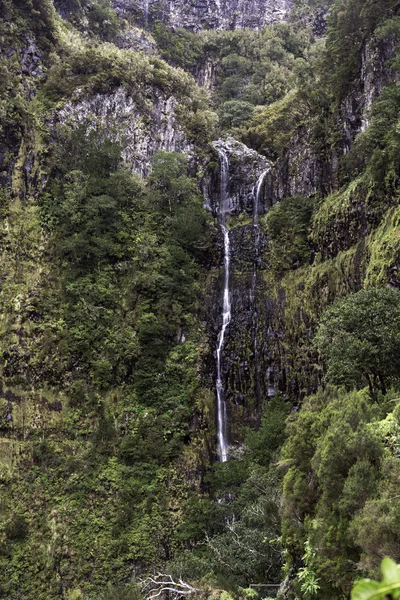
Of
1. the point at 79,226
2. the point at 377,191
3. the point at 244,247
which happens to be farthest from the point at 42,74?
the point at 377,191

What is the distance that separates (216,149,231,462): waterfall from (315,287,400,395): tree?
7662 millimetres

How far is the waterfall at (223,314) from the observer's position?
54.9 ft

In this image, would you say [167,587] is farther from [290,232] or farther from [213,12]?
[213,12]

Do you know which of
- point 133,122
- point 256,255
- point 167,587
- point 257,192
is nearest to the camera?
point 167,587

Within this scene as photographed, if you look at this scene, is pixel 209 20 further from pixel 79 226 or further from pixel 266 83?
pixel 79 226

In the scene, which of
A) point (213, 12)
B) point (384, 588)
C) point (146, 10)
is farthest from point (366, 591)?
point (213, 12)

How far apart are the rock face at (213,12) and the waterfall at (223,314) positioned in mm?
21911

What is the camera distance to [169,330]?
59.2 ft

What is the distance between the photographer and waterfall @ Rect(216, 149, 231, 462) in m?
16.7

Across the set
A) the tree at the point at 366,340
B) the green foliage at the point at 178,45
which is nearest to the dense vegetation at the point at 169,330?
the tree at the point at 366,340

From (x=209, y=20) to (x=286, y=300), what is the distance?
33.5m

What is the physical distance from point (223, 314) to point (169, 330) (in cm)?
264

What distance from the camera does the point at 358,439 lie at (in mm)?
6258

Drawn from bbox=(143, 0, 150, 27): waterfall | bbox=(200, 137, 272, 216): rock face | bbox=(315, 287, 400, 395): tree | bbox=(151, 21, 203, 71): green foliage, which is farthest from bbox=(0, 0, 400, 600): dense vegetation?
bbox=(143, 0, 150, 27): waterfall
